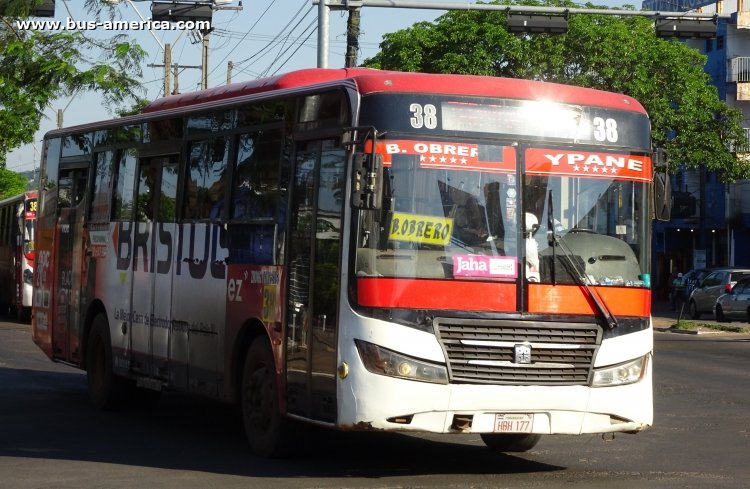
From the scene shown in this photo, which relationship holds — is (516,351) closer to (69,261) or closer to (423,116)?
(423,116)

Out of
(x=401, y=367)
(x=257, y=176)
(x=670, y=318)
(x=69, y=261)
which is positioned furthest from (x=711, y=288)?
(x=401, y=367)

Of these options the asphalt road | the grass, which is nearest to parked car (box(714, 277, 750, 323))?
the grass

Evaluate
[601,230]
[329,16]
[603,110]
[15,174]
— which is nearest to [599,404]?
[601,230]

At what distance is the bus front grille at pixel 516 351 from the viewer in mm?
9922

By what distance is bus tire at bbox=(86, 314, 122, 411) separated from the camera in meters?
14.9

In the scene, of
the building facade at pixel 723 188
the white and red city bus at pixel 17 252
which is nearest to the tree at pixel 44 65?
the white and red city bus at pixel 17 252

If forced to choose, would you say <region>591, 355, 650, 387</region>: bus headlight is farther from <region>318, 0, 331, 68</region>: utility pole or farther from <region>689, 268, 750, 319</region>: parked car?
<region>689, 268, 750, 319</region>: parked car

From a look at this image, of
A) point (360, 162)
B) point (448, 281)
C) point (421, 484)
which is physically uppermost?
point (360, 162)

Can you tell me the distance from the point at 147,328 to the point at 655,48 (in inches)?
1362

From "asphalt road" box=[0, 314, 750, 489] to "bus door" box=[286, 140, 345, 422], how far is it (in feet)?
2.01

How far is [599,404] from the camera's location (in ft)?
33.7

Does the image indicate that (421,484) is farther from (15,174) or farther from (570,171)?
(15,174)

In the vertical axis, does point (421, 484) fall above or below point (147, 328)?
below

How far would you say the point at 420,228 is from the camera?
10008 mm
